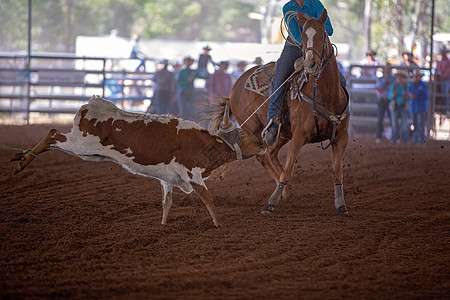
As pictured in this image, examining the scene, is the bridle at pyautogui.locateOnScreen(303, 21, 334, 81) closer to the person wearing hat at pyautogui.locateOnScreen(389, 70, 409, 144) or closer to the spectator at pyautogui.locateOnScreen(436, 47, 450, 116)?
the person wearing hat at pyautogui.locateOnScreen(389, 70, 409, 144)

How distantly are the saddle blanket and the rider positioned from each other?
526mm

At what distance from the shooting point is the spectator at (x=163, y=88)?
18594mm

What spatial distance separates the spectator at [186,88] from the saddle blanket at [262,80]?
10032mm

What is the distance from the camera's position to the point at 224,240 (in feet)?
18.8

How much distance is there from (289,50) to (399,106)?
9525 mm

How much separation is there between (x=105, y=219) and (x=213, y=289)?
8.42 feet

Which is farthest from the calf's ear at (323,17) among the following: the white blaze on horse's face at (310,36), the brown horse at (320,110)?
the white blaze on horse's face at (310,36)

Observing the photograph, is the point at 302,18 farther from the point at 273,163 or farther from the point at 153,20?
the point at 153,20

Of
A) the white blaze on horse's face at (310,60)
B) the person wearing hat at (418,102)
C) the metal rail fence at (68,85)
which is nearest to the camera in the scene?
the white blaze on horse's face at (310,60)

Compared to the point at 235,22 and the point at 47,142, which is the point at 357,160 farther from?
the point at 235,22

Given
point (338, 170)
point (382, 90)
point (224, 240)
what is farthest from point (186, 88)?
point (224, 240)

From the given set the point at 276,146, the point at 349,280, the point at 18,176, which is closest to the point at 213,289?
the point at 349,280

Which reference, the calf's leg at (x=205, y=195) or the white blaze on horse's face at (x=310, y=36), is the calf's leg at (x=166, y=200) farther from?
the white blaze on horse's face at (x=310, y=36)

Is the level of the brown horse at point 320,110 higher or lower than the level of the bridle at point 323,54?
lower
